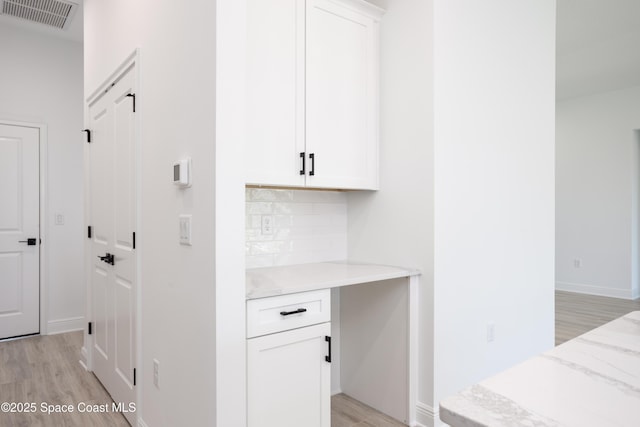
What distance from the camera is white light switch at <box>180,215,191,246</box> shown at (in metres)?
1.65

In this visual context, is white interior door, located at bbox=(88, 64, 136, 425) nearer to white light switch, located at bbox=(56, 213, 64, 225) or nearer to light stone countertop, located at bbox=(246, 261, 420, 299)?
light stone countertop, located at bbox=(246, 261, 420, 299)

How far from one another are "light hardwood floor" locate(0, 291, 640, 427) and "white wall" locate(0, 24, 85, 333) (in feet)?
1.33

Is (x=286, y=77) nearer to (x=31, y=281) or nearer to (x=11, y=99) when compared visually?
(x=11, y=99)

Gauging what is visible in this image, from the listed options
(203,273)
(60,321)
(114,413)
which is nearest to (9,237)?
(60,321)

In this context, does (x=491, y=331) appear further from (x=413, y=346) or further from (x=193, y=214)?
(x=193, y=214)

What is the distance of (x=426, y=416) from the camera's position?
7.04 feet

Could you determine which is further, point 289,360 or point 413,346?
point 413,346

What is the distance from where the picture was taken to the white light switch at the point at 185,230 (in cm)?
165

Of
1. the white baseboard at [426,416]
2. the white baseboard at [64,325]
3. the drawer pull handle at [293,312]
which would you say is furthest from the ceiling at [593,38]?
the white baseboard at [64,325]

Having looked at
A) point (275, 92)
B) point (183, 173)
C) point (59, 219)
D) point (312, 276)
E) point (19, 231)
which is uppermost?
point (275, 92)

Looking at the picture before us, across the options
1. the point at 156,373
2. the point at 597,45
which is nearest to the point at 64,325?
the point at 156,373

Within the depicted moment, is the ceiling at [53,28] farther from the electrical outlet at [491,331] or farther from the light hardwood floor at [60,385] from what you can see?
the electrical outlet at [491,331]

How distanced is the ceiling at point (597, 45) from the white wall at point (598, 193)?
1.43ft

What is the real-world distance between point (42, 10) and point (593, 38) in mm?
5001
